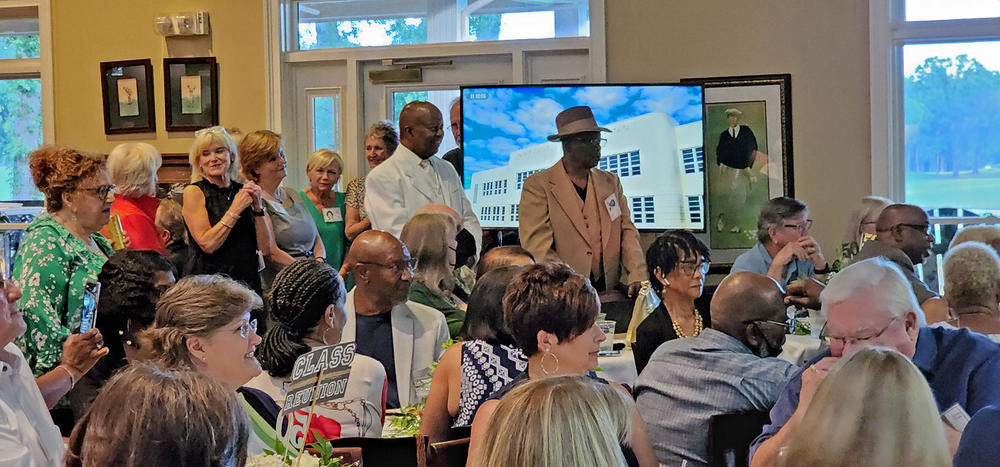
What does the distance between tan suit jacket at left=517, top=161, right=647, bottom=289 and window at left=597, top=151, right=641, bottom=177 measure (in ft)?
1.46

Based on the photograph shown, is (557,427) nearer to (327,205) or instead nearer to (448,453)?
(448,453)

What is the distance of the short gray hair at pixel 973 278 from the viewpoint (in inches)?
143

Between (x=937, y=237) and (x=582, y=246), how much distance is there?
248 centimetres

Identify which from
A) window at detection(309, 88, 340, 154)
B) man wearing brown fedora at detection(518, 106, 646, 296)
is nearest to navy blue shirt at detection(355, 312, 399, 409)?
man wearing brown fedora at detection(518, 106, 646, 296)

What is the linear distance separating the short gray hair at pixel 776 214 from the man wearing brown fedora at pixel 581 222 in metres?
0.73

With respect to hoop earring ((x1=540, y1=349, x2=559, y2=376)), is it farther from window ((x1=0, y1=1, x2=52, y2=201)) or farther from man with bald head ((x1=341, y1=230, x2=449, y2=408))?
window ((x1=0, y1=1, x2=52, y2=201))

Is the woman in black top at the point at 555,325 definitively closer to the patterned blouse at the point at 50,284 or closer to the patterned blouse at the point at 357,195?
the patterned blouse at the point at 50,284

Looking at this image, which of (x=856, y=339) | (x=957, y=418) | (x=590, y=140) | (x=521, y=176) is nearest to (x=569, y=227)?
(x=590, y=140)

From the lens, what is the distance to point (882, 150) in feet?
22.5

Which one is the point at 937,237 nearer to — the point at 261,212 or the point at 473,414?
the point at 261,212

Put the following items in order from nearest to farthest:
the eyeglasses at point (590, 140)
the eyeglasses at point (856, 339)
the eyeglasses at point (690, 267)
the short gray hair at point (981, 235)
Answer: the eyeglasses at point (856, 339) → the eyeglasses at point (690, 267) → the short gray hair at point (981, 235) → the eyeglasses at point (590, 140)

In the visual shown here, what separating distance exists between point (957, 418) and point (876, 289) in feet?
1.39

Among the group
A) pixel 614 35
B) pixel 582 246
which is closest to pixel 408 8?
pixel 614 35

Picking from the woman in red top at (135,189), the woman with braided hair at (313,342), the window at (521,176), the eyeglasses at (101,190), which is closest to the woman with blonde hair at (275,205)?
the woman in red top at (135,189)
